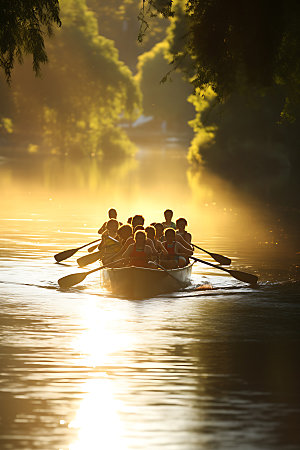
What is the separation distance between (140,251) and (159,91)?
11504 cm

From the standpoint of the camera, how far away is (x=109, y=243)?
18828mm

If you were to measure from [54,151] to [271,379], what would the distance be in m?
74.1

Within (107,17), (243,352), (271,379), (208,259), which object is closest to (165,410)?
(271,379)

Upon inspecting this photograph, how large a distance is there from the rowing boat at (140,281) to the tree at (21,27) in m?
3.74

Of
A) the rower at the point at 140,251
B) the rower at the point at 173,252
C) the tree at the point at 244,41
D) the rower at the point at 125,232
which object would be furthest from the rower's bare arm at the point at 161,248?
the tree at the point at 244,41

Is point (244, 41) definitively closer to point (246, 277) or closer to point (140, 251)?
point (140, 251)

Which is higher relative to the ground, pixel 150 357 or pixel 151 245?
pixel 151 245

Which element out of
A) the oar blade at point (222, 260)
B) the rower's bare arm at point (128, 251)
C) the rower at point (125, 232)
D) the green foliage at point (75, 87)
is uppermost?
the green foliage at point (75, 87)

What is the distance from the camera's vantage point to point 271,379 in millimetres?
10945

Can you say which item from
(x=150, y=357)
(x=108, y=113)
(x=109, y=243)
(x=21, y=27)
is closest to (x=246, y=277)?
(x=109, y=243)

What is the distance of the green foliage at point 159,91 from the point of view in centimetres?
12544

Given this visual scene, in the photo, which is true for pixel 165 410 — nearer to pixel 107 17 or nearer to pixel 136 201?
pixel 136 201

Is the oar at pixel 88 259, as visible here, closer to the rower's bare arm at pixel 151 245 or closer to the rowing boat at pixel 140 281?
the rowing boat at pixel 140 281

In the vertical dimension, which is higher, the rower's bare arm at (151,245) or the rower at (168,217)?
the rower at (168,217)
